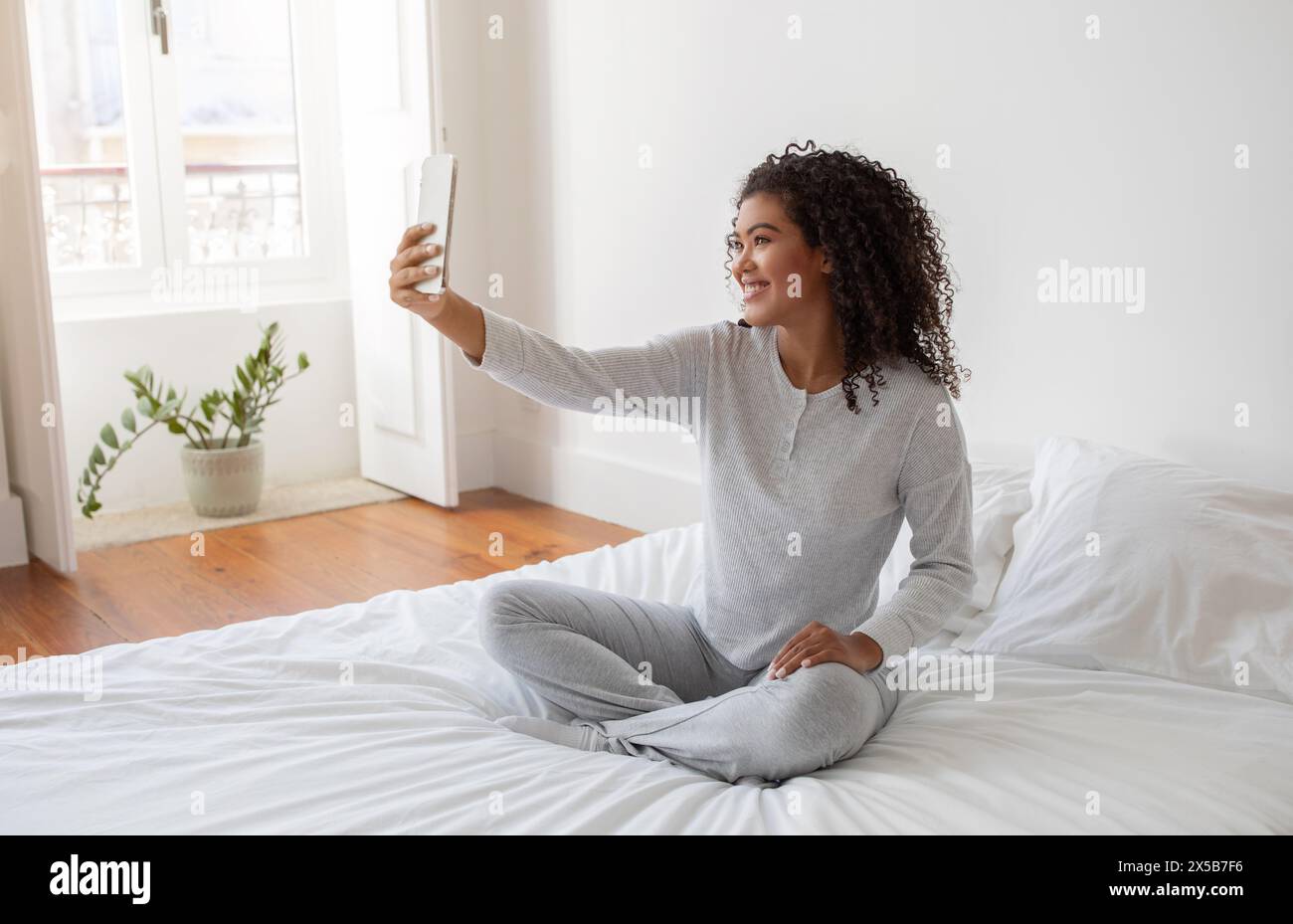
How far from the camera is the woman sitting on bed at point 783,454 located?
1.71 metres

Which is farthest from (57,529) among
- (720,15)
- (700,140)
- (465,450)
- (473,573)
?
(720,15)

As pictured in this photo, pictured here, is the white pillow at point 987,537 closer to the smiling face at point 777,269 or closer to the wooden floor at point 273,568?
the smiling face at point 777,269

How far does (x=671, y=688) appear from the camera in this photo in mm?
1851

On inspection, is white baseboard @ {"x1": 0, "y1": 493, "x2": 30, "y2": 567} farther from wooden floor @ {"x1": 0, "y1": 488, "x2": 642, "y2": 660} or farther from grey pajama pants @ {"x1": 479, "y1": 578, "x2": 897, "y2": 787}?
grey pajama pants @ {"x1": 479, "y1": 578, "x2": 897, "y2": 787}

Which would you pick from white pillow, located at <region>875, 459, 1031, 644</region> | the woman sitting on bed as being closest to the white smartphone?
the woman sitting on bed

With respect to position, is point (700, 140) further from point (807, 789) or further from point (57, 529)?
point (807, 789)

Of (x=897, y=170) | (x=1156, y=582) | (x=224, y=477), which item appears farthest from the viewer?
(x=224, y=477)

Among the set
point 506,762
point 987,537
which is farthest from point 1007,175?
point 506,762

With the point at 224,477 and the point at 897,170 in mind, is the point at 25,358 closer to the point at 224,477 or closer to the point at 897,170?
the point at 224,477

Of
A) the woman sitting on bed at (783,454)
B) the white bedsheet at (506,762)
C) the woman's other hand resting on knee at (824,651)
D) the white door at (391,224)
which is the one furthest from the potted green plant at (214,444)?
the woman's other hand resting on knee at (824,651)

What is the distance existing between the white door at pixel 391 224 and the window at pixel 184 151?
309 millimetres

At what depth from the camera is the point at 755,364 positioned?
1.85 m

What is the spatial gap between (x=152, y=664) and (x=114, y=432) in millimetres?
2106

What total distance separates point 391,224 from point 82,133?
1.04m
